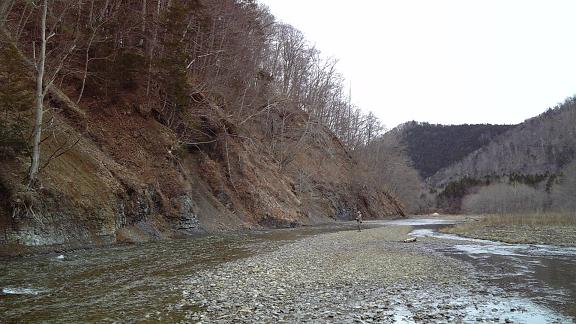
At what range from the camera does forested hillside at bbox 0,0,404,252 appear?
18672 millimetres

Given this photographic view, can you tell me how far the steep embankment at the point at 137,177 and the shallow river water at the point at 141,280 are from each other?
194 cm

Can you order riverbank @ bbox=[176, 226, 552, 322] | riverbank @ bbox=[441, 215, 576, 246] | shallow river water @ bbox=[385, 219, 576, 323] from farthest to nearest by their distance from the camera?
1. riverbank @ bbox=[441, 215, 576, 246]
2. shallow river water @ bbox=[385, 219, 576, 323]
3. riverbank @ bbox=[176, 226, 552, 322]

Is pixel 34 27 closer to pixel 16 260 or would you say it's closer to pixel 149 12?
pixel 149 12

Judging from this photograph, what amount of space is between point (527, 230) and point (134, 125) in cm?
3568

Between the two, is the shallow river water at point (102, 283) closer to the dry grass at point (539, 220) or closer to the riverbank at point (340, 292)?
the riverbank at point (340, 292)

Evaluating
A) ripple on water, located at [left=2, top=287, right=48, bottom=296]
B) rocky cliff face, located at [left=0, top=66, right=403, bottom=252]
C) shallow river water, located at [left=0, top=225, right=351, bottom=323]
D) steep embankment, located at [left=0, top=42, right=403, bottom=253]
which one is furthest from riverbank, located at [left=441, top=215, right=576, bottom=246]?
ripple on water, located at [left=2, top=287, right=48, bottom=296]

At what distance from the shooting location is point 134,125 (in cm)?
3125

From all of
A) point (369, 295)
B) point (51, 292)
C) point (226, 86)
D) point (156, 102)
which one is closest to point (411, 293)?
point (369, 295)

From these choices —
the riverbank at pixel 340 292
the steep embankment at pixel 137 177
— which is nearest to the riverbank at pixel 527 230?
the riverbank at pixel 340 292

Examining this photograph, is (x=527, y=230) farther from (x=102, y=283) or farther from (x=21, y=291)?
(x=21, y=291)

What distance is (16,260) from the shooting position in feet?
51.8

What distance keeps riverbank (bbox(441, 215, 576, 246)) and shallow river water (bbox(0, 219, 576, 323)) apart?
7.65 m

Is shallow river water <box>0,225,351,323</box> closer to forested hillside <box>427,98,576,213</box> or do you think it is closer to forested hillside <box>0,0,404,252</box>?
forested hillside <box>0,0,404,252</box>

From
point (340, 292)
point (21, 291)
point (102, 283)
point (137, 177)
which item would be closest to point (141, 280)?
point (102, 283)
